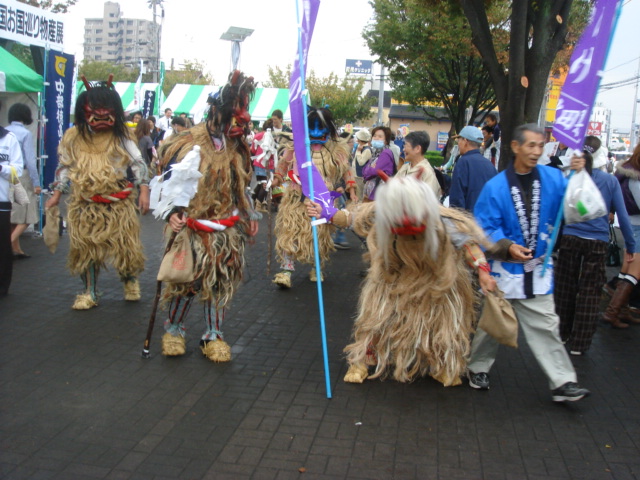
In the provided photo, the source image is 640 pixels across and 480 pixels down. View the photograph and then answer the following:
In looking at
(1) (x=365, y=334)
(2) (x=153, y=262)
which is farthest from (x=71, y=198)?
(1) (x=365, y=334)

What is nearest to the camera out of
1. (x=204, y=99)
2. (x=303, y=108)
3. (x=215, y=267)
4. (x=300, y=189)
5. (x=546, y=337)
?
(x=546, y=337)

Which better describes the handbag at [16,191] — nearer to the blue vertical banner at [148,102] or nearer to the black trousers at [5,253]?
the black trousers at [5,253]

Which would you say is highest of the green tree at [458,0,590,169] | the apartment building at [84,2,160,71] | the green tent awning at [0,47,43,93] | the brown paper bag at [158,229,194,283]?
the apartment building at [84,2,160,71]

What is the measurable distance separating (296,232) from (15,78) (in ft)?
15.9

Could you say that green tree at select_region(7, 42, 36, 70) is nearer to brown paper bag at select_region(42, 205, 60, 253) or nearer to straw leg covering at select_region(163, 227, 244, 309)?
brown paper bag at select_region(42, 205, 60, 253)

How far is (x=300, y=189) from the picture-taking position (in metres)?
7.40

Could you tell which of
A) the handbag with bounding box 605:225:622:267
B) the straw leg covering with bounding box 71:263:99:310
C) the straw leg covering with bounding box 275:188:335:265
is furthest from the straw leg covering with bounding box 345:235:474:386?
the handbag with bounding box 605:225:622:267

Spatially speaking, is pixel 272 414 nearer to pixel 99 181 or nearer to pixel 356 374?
pixel 356 374

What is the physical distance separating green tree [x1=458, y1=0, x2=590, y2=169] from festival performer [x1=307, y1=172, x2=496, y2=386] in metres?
3.85

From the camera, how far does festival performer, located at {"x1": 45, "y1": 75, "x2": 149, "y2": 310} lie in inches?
229

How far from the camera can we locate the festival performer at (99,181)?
5.81 metres

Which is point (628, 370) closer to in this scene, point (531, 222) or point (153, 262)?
point (531, 222)

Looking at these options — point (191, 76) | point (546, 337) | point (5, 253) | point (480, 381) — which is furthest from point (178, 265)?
point (191, 76)

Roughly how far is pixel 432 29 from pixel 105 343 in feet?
52.6
